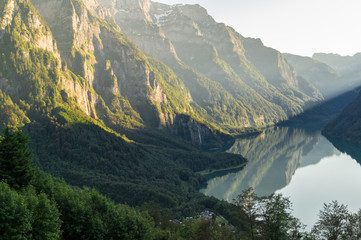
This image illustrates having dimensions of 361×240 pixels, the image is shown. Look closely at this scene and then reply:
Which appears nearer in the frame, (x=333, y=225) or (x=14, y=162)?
(x=14, y=162)

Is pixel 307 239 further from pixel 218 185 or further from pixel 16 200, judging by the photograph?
pixel 218 185

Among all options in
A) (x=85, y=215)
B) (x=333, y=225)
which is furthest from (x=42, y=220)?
(x=333, y=225)

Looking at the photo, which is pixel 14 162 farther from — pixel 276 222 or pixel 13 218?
pixel 276 222

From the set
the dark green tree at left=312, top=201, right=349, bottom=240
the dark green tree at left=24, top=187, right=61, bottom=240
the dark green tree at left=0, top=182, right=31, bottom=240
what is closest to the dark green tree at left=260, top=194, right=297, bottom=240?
the dark green tree at left=312, top=201, right=349, bottom=240

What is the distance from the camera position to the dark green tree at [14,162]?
4794 centimetres

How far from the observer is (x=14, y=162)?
48.5 meters

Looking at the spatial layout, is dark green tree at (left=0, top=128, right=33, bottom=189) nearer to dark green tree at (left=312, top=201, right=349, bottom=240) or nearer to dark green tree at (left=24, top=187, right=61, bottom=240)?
dark green tree at (left=24, top=187, right=61, bottom=240)

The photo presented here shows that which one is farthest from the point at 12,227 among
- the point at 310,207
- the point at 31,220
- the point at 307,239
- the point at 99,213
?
the point at 310,207

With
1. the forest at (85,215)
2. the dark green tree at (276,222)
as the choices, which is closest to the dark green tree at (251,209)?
the forest at (85,215)

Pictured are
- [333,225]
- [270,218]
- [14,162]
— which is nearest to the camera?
[14,162]

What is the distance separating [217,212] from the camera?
13000 centimetres

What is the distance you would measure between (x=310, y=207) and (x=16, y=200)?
407 feet

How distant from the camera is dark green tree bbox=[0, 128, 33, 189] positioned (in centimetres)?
4794

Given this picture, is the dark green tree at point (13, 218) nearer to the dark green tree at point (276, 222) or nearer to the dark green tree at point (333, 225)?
the dark green tree at point (276, 222)
